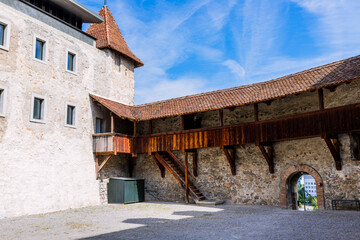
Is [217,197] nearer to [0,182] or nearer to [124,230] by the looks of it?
[124,230]

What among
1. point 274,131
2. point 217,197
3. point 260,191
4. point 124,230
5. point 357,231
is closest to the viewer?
point 357,231

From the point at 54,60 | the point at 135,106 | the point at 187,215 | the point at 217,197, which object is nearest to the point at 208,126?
the point at 217,197

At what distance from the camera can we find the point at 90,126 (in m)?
17.6

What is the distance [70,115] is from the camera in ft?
54.6

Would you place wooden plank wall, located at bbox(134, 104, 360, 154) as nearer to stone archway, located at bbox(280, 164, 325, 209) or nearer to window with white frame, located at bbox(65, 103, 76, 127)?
stone archway, located at bbox(280, 164, 325, 209)

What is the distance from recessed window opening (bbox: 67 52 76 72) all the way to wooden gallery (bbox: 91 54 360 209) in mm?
1896

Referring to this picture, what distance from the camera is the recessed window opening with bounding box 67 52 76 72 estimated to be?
55.6 feet

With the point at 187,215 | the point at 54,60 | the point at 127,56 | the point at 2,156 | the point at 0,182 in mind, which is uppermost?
the point at 127,56

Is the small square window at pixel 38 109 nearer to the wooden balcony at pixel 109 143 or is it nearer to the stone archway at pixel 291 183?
the wooden balcony at pixel 109 143

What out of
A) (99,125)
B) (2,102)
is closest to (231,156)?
(99,125)

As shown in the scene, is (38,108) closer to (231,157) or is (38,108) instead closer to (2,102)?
(2,102)

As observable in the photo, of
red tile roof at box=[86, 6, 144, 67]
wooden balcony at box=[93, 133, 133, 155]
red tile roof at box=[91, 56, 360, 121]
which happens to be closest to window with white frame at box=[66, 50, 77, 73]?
red tile roof at box=[91, 56, 360, 121]

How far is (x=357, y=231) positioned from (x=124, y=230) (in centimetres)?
616

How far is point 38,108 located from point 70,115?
1913 millimetres
